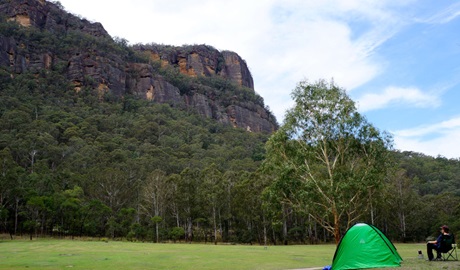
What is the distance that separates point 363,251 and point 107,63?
404ft

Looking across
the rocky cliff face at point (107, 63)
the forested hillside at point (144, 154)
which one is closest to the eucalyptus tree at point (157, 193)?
the forested hillside at point (144, 154)

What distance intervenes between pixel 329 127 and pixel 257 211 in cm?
2235

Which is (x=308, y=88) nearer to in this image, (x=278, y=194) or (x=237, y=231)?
(x=278, y=194)

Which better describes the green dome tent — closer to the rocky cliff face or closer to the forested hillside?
the forested hillside

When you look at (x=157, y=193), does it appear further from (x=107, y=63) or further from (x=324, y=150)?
(x=107, y=63)

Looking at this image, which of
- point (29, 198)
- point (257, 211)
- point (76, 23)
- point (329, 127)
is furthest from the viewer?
point (76, 23)

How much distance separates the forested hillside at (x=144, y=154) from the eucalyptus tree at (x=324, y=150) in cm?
83

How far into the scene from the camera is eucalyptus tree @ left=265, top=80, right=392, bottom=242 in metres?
26.9

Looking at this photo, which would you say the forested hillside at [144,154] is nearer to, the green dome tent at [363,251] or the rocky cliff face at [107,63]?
the rocky cliff face at [107,63]

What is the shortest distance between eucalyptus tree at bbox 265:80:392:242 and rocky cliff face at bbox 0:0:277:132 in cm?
9710

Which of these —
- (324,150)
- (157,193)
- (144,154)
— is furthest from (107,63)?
(324,150)

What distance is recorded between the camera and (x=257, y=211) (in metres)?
47.7

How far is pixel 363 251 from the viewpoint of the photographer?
40.5ft

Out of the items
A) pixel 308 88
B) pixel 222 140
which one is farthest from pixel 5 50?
pixel 308 88
